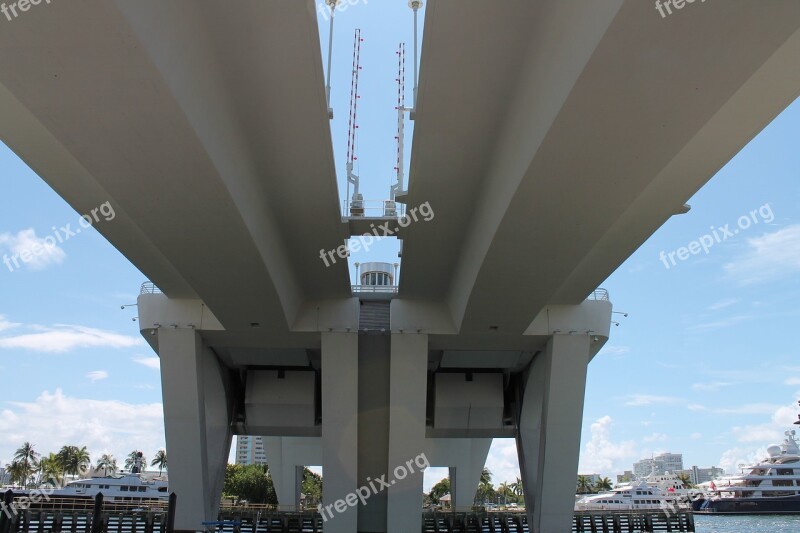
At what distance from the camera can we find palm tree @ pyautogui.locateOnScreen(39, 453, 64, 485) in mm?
76438

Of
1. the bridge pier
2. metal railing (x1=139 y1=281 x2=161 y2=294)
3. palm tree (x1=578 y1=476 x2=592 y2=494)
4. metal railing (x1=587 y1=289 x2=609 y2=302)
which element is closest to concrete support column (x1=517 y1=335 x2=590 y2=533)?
metal railing (x1=587 y1=289 x2=609 y2=302)

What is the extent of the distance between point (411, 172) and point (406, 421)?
39.4ft

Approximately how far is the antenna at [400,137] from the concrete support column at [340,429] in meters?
7.61

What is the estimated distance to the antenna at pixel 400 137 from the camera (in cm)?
1485

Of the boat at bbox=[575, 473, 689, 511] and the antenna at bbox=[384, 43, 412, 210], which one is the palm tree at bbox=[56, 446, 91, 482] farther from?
the antenna at bbox=[384, 43, 412, 210]

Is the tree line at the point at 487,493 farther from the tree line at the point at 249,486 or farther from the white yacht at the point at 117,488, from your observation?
the white yacht at the point at 117,488

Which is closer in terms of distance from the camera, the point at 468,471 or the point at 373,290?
the point at 373,290

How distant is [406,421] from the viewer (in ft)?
73.3

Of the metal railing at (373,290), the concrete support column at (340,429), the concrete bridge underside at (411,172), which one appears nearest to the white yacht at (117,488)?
the concrete bridge underside at (411,172)

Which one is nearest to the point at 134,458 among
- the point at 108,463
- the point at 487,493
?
the point at 108,463

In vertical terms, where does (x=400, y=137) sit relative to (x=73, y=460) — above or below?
above

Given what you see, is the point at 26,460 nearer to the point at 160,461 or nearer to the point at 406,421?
the point at 160,461

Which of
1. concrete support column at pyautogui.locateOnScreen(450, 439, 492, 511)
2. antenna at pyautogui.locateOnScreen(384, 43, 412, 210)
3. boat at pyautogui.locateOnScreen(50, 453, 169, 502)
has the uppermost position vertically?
antenna at pyautogui.locateOnScreen(384, 43, 412, 210)

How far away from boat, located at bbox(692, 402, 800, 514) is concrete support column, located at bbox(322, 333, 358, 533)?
54.6 metres
